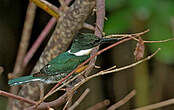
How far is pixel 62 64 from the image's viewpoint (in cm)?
179

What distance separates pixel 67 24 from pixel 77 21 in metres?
0.05

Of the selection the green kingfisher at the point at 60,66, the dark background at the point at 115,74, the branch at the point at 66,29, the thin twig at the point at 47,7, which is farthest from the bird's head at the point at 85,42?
the dark background at the point at 115,74

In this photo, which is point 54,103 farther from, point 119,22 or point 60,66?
point 119,22

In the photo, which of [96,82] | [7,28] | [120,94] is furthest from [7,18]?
[120,94]

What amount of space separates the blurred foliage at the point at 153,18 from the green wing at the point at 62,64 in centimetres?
32

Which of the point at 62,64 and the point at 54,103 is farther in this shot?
the point at 62,64

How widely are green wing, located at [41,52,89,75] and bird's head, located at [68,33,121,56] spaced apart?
0.10 ft

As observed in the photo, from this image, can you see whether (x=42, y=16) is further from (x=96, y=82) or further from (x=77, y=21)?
(x=77, y=21)

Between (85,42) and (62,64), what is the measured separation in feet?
0.78

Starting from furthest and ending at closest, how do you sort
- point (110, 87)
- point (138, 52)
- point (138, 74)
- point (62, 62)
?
1. point (110, 87)
2. point (138, 74)
3. point (62, 62)
4. point (138, 52)

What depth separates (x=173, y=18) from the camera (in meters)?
1.91

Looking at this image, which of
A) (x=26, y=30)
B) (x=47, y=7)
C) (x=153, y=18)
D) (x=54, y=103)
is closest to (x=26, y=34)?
(x=26, y=30)

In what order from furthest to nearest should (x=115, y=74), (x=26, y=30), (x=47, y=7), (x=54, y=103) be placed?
1. (x=115, y=74)
2. (x=26, y=30)
3. (x=47, y=7)
4. (x=54, y=103)

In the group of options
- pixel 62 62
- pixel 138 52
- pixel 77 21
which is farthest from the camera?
pixel 77 21
